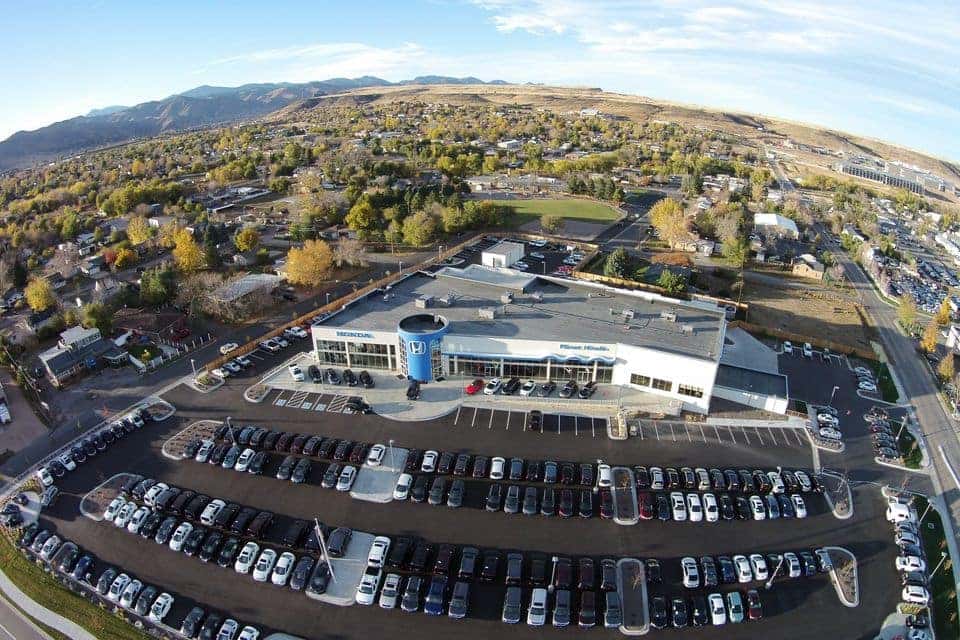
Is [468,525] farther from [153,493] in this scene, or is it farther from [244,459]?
[153,493]

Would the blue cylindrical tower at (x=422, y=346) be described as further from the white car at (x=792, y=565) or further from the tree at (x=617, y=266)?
the tree at (x=617, y=266)

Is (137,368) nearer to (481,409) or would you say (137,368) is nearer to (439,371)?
(439,371)

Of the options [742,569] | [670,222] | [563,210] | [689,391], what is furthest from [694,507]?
[563,210]

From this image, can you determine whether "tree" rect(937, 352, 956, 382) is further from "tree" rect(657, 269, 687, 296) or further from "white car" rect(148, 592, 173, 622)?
"white car" rect(148, 592, 173, 622)

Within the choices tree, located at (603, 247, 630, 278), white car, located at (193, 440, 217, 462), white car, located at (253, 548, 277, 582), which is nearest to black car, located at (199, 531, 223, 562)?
white car, located at (253, 548, 277, 582)

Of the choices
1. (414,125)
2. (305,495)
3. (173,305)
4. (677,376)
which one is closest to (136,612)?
(305,495)
